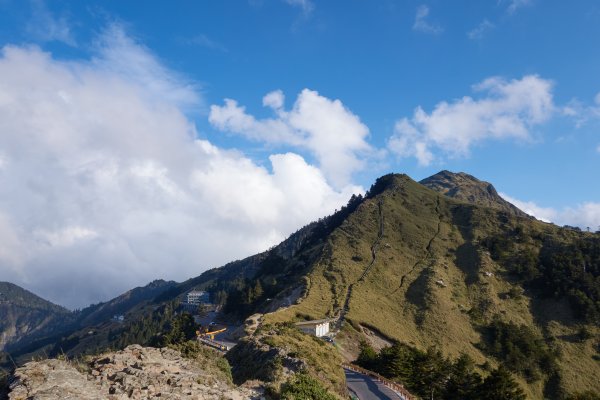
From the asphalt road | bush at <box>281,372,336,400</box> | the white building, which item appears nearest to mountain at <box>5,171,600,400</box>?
the white building

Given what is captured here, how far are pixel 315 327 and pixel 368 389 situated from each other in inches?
891

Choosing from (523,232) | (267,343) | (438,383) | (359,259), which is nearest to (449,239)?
(523,232)

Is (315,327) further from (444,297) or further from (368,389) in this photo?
(444,297)

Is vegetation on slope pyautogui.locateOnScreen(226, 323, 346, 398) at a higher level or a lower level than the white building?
lower

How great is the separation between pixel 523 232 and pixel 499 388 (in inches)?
3748

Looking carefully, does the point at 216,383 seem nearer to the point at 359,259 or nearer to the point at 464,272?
the point at 359,259

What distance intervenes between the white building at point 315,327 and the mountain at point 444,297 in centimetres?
288

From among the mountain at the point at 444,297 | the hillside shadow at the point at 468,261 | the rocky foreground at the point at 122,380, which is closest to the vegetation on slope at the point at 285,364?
the mountain at the point at 444,297

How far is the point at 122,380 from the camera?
16.3m

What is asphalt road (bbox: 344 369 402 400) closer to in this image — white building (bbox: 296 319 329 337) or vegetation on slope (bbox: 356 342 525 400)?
vegetation on slope (bbox: 356 342 525 400)

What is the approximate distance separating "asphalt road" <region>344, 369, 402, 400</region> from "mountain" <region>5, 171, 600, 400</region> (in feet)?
11.6

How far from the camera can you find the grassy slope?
7369cm

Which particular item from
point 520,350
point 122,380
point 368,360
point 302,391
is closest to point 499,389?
point 368,360

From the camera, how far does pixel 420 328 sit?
76.0 metres
